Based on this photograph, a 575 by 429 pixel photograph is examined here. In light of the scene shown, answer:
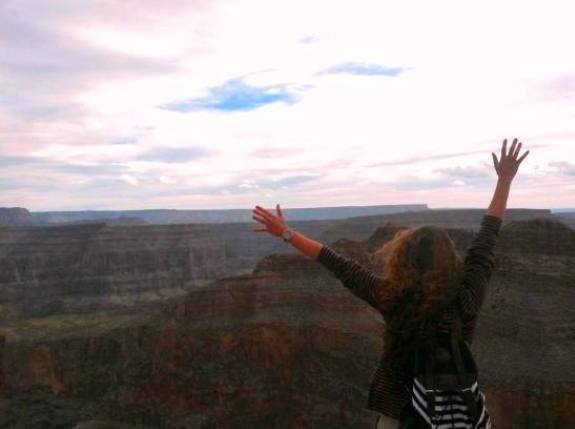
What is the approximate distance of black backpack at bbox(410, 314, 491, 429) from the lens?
14.4 ft

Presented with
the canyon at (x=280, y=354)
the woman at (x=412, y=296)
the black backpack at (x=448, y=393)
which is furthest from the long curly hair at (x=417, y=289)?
the canyon at (x=280, y=354)

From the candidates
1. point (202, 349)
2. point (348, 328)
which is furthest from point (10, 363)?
point (348, 328)

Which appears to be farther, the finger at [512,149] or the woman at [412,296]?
the finger at [512,149]

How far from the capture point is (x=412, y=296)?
4.62 m

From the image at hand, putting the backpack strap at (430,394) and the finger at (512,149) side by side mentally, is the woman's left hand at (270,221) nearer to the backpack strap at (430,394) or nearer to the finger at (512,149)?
the backpack strap at (430,394)

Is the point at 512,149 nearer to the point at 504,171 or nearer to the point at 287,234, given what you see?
the point at 504,171

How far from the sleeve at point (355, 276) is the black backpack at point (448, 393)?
2.00 feet

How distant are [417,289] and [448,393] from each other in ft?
2.47

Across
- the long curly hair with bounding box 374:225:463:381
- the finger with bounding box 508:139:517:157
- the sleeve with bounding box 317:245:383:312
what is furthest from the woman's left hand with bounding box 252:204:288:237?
the finger with bounding box 508:139:517:157

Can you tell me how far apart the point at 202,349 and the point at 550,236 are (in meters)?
25.4

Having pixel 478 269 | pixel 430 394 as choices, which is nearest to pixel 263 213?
pixel 478 269

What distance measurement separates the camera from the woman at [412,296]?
4.57 metres

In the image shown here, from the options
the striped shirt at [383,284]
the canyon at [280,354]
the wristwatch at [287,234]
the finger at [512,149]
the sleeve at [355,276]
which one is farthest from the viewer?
the canyon at [280,354]

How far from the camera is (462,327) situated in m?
4.78
